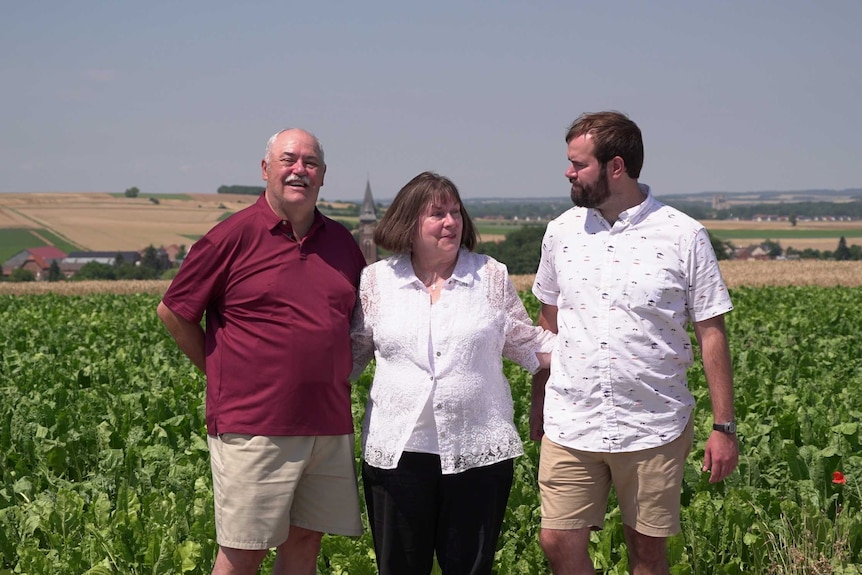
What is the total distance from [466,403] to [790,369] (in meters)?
8.39

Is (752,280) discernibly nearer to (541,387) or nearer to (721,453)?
(541,387)

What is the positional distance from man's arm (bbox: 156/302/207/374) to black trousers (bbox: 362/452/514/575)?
0.93 meters

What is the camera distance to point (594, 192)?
3889 mm

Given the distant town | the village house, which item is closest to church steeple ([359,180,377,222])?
the distant town

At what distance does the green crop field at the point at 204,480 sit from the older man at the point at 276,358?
1.11 metres

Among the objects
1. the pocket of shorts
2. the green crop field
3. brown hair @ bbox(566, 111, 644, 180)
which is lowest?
the green crop field

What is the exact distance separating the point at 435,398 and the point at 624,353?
2.50 ft

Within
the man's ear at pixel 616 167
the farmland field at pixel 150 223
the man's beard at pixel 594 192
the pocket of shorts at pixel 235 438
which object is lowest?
the farmland field at pixel 150 223

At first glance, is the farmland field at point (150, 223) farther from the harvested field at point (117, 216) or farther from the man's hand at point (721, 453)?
the man's hand at point (721, 453)

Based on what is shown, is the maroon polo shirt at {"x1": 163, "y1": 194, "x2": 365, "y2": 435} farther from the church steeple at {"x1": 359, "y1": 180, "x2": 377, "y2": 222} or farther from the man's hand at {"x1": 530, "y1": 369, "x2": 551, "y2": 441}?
the church steeple at {"x1": 359, "y1": 180, "x2": 377, "y2": 222}

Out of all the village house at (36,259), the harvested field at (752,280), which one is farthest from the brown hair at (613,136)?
the village house at (36,259)

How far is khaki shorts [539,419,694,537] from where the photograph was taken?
3.92 m

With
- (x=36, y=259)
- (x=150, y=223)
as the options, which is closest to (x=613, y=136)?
(x=36, y=259)

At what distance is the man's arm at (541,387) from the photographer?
4332mm
